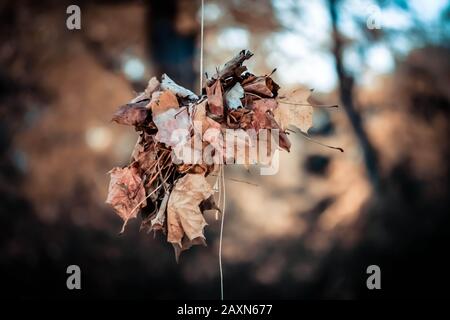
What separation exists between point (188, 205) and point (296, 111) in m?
0.32

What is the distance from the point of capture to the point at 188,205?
110 cm

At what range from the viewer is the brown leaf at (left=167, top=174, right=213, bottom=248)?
1.10 m

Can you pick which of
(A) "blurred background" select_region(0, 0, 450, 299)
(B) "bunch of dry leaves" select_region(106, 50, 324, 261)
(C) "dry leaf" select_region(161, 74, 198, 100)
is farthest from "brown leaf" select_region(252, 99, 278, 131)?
(A) "blurred background" select_region(0, 0, 450, 299)

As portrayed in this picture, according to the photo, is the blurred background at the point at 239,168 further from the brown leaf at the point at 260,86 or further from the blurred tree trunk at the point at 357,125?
the brown leaf at the point at 260,86

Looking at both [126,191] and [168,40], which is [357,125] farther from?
[126,191]

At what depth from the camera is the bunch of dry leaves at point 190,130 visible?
106 centimetres

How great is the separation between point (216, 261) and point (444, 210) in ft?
5.88

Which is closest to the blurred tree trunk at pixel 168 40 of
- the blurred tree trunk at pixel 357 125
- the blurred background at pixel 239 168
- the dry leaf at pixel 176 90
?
the blurred background at pixel 239 168

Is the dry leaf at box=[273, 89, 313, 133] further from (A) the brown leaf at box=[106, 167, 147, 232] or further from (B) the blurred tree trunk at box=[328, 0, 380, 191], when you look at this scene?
(B) the blurred tree trunk at box=[328, 0, 380, 191]

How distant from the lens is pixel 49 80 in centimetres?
370

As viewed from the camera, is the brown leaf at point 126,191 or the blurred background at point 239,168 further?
the blurred background at point 239,168

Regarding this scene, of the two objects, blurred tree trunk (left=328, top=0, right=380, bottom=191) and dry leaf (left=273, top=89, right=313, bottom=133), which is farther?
blurred tree trunk (left=328, top=0, right=380, bottom=191)
